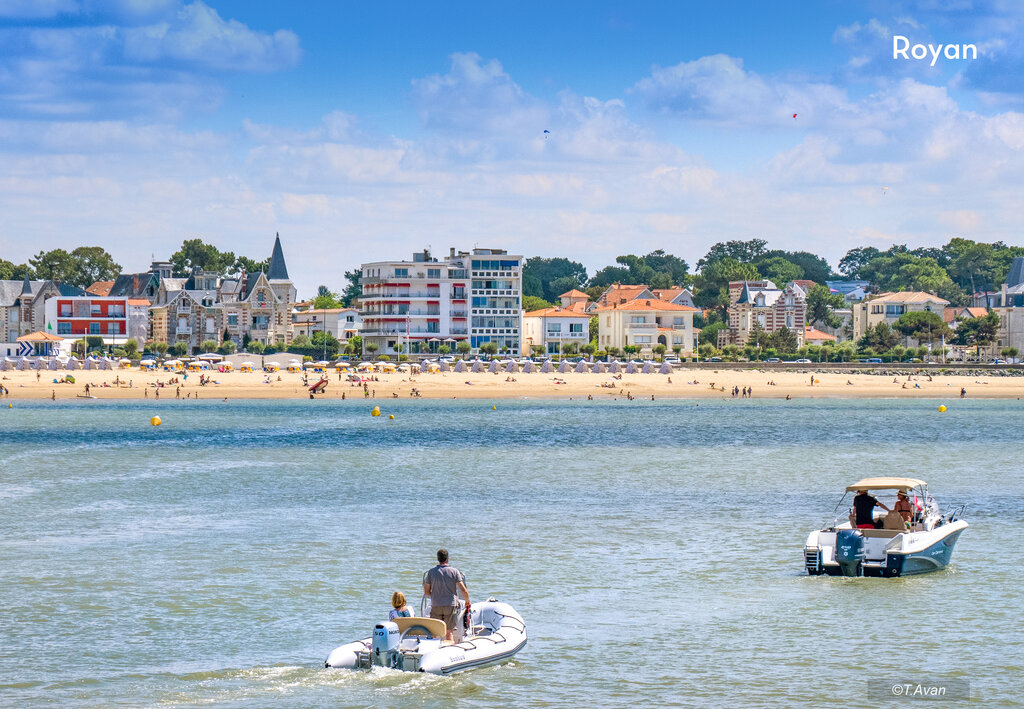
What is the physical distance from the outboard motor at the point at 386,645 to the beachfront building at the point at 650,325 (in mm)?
126384

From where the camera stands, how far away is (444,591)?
18828 millimetres

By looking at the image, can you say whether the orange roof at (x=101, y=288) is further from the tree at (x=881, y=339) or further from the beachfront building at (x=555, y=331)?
the tree at (x=881, y=339)

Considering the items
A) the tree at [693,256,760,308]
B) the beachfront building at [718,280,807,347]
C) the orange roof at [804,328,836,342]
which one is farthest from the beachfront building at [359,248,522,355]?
the tree at [693,256,760,308]

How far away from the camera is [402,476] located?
46344 millimetres

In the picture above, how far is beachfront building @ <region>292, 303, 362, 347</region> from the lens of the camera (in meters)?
157

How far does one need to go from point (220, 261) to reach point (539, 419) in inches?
4141

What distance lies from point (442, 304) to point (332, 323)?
25422mm

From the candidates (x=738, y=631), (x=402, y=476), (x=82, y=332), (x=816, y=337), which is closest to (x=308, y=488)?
(x=402, y=476)

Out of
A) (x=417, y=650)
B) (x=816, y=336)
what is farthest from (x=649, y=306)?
(x=417, y=650)

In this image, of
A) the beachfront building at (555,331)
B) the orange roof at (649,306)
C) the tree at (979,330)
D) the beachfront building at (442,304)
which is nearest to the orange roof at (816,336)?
the tree at (979,330)

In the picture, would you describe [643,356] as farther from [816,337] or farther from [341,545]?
[341,545]

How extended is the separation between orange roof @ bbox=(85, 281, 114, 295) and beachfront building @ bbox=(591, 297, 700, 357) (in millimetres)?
63165

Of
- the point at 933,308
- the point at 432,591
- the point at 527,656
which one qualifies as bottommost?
the point at 527,656

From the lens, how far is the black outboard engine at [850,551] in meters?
24.7
